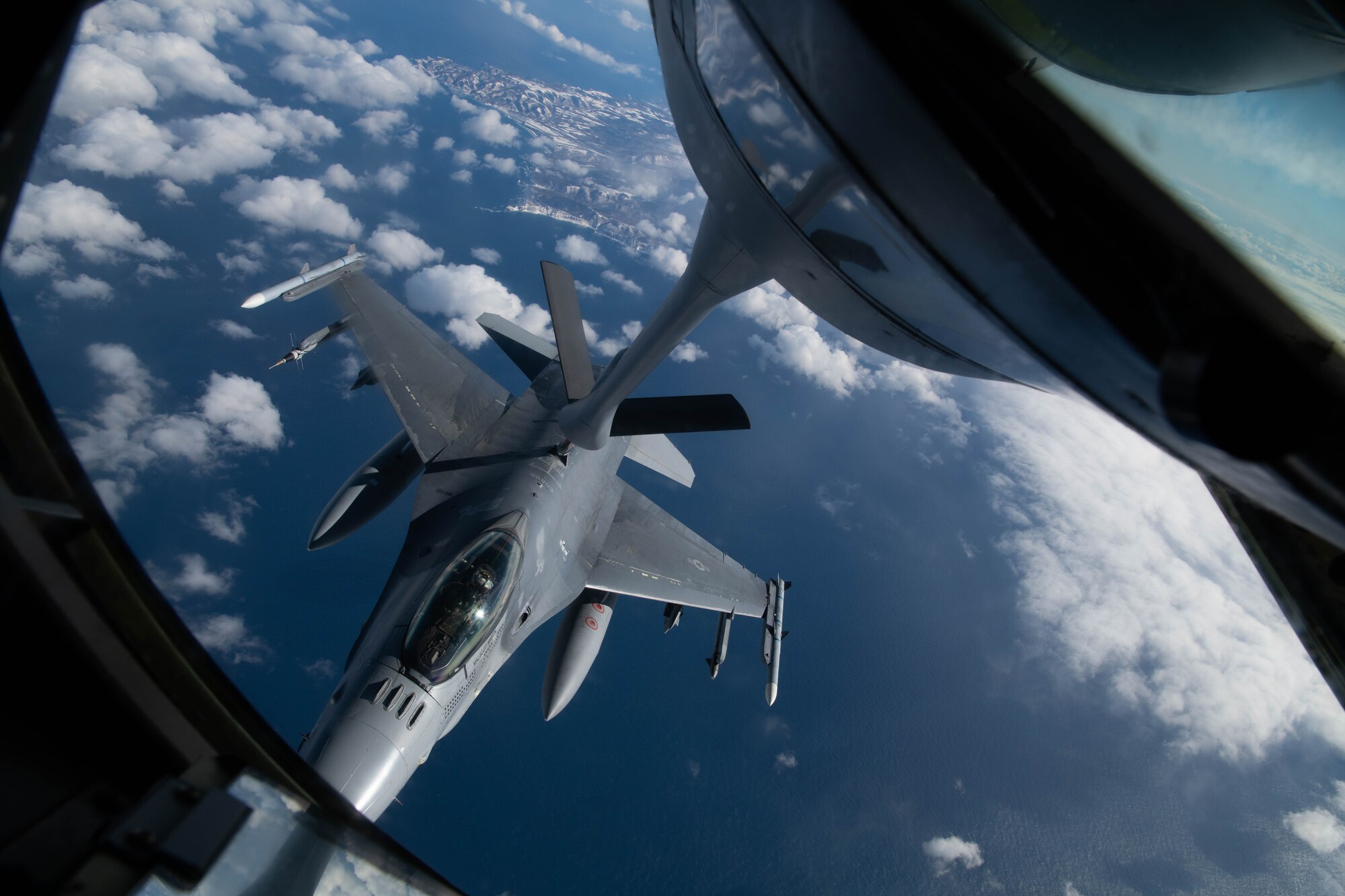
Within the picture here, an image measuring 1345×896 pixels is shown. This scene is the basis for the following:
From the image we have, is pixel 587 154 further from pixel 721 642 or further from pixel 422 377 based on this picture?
pixel 721 642

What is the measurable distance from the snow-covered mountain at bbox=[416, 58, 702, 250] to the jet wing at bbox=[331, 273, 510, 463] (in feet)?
142

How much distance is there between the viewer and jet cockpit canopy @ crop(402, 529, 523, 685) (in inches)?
272

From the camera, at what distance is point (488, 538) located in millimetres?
7836

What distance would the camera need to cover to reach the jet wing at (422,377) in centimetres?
1089

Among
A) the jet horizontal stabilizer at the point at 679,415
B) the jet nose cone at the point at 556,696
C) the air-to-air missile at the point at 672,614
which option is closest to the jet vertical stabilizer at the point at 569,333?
the jet horizontal stabilizer at the point at 679,415

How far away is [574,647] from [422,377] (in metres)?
6.61

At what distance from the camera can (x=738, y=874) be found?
22656 mm

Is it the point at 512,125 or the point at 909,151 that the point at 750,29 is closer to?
the point at 909,151

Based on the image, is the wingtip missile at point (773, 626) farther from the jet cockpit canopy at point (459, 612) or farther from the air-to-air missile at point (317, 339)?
the air-to-air missile at point (317, 339)

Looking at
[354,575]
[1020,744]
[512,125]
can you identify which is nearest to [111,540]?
[354,575]

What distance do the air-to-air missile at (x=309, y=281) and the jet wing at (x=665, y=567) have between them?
9341 millimetres

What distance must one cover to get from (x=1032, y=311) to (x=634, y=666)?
2807 centimetres

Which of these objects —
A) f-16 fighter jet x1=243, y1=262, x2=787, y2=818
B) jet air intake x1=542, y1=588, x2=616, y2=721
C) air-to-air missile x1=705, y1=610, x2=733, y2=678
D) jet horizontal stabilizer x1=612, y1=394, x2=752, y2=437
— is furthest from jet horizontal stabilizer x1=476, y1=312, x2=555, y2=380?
air-to-air missile x1=705, y1=610, x2=733, y2=678

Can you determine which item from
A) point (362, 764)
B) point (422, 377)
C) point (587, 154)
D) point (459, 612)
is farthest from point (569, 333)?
point (587, 154)
